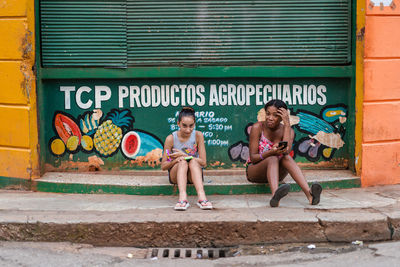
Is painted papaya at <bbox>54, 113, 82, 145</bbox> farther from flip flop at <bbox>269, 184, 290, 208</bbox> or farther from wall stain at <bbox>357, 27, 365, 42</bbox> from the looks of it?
wall stain at <bbox>357, 27, 365, 42</bbox>

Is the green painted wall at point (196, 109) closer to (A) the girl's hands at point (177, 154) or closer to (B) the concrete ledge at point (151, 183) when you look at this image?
(B) the concrete ledge at point (151, 183)

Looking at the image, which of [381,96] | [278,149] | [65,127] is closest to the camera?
[278,149]

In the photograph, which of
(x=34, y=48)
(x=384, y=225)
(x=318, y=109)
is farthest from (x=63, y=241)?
(x=318, y=109)

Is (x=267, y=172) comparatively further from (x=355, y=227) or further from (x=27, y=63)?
(x=27, y=63)

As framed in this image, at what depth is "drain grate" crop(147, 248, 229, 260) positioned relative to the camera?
465 centimetres

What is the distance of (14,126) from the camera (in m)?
6.07

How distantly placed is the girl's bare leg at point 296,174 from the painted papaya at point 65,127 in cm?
241

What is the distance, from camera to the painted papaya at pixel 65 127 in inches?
251

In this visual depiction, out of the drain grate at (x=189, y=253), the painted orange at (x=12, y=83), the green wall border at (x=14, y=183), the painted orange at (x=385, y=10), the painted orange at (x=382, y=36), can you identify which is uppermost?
the painted orange at (x=385, y=10)

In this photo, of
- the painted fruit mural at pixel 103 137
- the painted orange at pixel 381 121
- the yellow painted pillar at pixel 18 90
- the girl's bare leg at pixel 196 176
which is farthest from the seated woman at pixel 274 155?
the yellow painted pillar at pixel 18 90

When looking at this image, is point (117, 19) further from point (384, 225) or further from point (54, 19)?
point (384, 225)

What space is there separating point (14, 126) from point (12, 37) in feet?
3.17

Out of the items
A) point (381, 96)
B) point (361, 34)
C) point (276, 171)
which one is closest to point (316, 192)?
point (276, 171)

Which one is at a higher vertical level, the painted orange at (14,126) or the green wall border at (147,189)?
the painted orange at (14,126)
